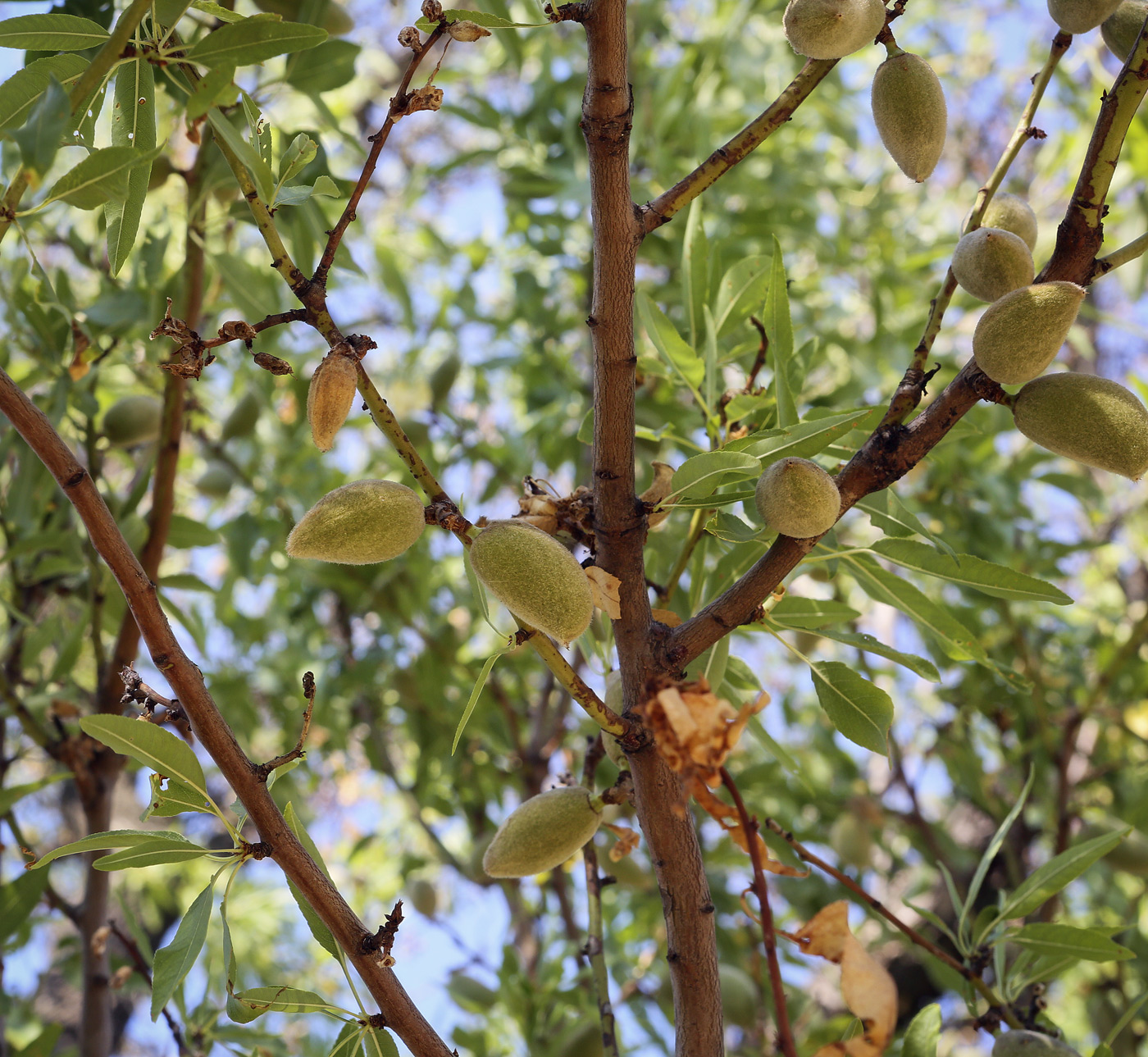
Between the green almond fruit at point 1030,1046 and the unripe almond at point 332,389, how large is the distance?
2.87 ft

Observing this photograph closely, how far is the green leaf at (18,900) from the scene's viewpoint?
149 cm

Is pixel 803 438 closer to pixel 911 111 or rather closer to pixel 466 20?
pixel 911 111

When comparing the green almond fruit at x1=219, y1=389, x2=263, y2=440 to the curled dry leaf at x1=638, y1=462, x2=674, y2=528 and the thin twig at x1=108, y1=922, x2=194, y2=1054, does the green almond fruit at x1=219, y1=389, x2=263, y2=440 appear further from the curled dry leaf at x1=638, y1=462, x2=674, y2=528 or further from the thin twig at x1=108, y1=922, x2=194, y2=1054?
the curled dry leaf at x1=638, y1=462, x2=674, y2=528

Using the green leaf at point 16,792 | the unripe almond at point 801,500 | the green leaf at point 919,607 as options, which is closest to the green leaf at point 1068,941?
the green leaf at point 919,607

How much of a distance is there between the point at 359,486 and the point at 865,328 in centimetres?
274

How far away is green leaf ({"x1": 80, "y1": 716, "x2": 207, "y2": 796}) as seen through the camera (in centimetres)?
83

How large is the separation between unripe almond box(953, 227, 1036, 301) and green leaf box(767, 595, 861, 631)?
0.36 metres

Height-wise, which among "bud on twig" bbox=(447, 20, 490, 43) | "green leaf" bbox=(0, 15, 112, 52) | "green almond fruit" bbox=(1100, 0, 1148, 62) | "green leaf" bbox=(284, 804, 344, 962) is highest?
"green leaf" bbox=(0, 15, 112, 52)

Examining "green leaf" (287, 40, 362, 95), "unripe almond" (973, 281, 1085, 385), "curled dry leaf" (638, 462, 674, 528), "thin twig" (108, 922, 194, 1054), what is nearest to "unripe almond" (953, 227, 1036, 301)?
"unripe almond" (973, 281, 1085, 385)

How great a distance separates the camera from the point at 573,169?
85.2 inches

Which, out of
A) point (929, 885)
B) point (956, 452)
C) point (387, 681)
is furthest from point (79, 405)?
point (929, 885)

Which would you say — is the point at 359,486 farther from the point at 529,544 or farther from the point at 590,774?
the point at 590,774

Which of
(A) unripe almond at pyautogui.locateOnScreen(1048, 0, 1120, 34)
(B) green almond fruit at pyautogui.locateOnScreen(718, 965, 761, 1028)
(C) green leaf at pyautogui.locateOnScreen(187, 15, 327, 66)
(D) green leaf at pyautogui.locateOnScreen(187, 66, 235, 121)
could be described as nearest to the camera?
(D) green leaf at pyautogui.locateOnScreen(187, 66, 235, 121)

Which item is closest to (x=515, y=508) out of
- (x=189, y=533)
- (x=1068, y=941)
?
(x=189, y=533)
